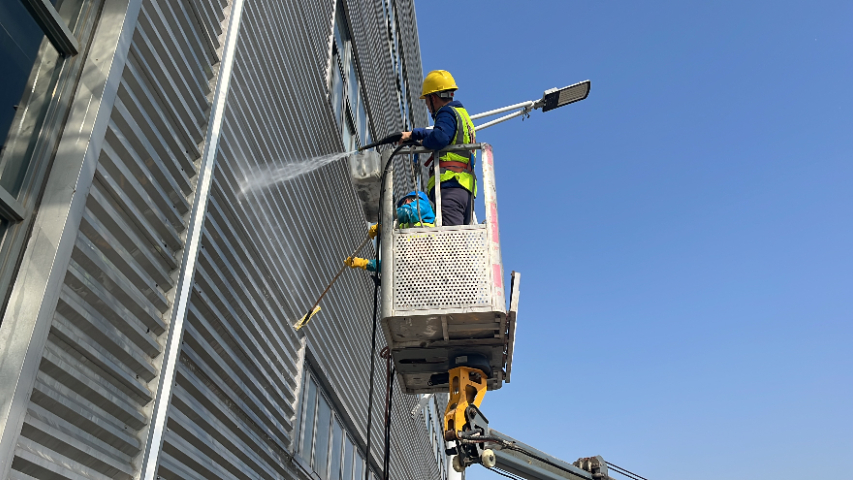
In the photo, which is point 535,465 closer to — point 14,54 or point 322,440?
point 322,440

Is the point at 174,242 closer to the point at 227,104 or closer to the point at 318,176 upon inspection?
the point at 227,104

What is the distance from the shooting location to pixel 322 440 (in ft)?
26.7

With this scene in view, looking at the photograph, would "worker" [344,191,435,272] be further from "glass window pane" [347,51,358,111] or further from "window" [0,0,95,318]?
"glass window pane" [347,51,358,111]

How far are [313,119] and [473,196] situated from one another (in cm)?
247

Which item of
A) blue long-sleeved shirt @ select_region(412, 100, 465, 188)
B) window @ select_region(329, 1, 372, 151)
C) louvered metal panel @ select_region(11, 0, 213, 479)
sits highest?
window @ select_region(329, 1, 372, 151)

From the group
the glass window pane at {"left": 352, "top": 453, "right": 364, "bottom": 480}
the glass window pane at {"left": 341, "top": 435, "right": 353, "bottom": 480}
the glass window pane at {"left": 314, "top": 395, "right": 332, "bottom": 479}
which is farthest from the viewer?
the glass window pane at {"left": 352, "top": 453, "right": 364, "bottom": 480}

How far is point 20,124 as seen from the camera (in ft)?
10.5

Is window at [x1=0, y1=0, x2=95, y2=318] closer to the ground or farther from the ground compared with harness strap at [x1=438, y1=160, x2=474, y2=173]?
closer to the ground

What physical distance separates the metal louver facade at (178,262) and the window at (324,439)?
0.56 ft

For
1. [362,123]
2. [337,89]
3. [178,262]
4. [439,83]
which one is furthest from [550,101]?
[178,262]

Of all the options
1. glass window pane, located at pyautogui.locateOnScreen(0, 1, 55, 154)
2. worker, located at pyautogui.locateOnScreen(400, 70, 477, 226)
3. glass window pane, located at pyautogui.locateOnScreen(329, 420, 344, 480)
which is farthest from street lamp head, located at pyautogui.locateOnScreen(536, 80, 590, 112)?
glass window pane, located at pyautogui.locateOnScreen(0, 1, 55, 154)

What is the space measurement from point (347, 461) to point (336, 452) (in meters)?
0.70

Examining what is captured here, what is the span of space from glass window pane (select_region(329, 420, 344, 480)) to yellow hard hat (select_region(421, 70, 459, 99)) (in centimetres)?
421

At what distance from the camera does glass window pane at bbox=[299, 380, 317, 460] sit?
7274 millimetres
